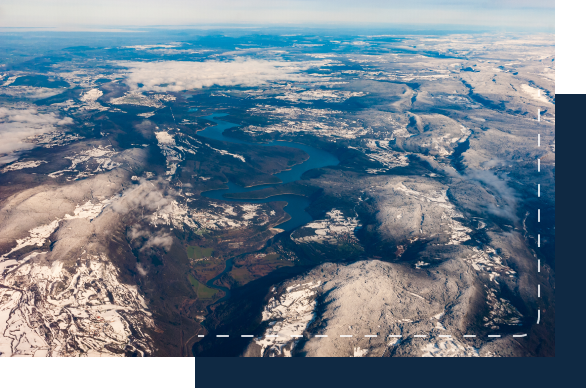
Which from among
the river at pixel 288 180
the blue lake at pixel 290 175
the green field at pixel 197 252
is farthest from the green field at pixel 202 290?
the blue lake at pixel 290 175

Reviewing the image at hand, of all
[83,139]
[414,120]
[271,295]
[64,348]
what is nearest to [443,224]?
[271,295]

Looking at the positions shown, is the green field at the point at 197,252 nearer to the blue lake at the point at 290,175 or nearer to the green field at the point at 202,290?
the green field at the point at 202,290

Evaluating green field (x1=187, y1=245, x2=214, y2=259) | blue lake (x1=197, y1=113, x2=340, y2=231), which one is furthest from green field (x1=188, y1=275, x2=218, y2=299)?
blue lake (x1=197, y1=113, x2=340, y2=231)

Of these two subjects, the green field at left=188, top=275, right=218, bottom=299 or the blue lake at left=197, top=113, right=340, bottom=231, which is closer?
the green field at left=188, top=275, right=218, bottom=299

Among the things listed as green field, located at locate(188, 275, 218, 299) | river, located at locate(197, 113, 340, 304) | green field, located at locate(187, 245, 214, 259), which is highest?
river, located at locate(197, 113, 340, 304)

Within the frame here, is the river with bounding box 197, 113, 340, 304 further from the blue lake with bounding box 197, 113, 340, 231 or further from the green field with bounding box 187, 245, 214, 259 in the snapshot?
the green field with bounding box 187, 245, 214, 259

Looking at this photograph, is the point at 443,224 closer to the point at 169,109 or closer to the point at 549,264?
the point at 549,264
